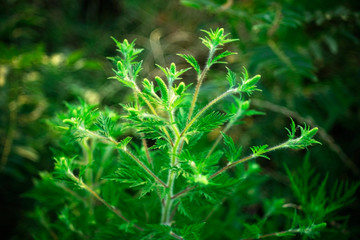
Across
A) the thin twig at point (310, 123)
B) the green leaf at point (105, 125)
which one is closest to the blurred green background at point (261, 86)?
the thin twig at point (310, 123)

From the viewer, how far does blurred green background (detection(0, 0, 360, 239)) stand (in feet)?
3.67

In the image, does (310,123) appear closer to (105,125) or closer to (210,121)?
(210,121)

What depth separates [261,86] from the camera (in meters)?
1.16

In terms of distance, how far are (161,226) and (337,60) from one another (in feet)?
4.72

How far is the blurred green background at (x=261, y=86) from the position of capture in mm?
1118

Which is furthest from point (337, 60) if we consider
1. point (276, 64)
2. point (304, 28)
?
point (276, 64)

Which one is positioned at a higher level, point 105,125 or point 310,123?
point 310,123

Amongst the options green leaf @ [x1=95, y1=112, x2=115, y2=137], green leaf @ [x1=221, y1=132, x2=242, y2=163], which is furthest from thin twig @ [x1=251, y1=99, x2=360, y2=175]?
green leaf @ [x1=95, y1=112, x2=115, y2=137]

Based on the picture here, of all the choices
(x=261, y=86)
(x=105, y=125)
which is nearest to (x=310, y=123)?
(x=261, y=86)

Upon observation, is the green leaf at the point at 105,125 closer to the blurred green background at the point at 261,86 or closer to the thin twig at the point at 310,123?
the blurred green background at the point at 261,86

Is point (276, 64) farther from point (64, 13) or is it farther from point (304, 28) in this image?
point (64, 13)

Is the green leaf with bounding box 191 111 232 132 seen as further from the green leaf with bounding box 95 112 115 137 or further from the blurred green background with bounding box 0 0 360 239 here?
the blurred green background with bounding box 0 0 360 239

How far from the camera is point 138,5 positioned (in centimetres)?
191

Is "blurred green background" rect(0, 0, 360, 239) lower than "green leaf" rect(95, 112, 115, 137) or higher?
higher
